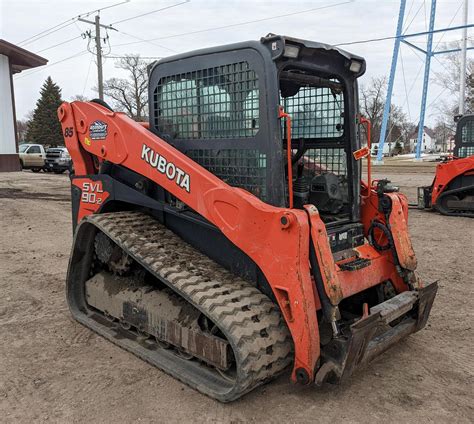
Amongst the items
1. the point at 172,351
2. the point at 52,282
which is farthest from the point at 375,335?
the point at 52,282

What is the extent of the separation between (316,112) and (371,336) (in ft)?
6.31

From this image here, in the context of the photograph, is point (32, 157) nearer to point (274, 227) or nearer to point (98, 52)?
point (98, 52)

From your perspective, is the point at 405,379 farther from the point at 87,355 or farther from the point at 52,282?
the point at 52,282

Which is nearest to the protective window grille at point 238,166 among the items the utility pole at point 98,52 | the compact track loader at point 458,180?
the compact track loader at point 458,180

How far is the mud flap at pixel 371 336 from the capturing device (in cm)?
301

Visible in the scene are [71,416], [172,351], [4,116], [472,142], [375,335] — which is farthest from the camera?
[4,116]

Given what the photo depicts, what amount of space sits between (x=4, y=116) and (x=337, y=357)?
26.0 m

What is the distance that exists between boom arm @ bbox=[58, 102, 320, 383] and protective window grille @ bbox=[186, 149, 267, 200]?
15 cm

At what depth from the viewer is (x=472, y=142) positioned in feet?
37.1

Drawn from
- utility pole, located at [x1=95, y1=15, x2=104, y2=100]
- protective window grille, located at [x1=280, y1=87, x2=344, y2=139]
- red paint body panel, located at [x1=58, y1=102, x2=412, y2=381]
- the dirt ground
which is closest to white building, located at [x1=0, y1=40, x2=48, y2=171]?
utility pole, located at [x1=95, y1=15, x2=104, y2=100]

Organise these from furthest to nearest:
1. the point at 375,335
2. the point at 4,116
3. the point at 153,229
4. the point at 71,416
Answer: the point at 4,116 < the point at 153,229 < the point at 375,335 < the point at 71,416

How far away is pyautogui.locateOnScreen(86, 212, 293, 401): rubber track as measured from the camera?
2967 millimetres

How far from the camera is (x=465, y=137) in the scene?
11.4m

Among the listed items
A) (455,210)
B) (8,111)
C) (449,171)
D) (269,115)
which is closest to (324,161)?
(269,115)
